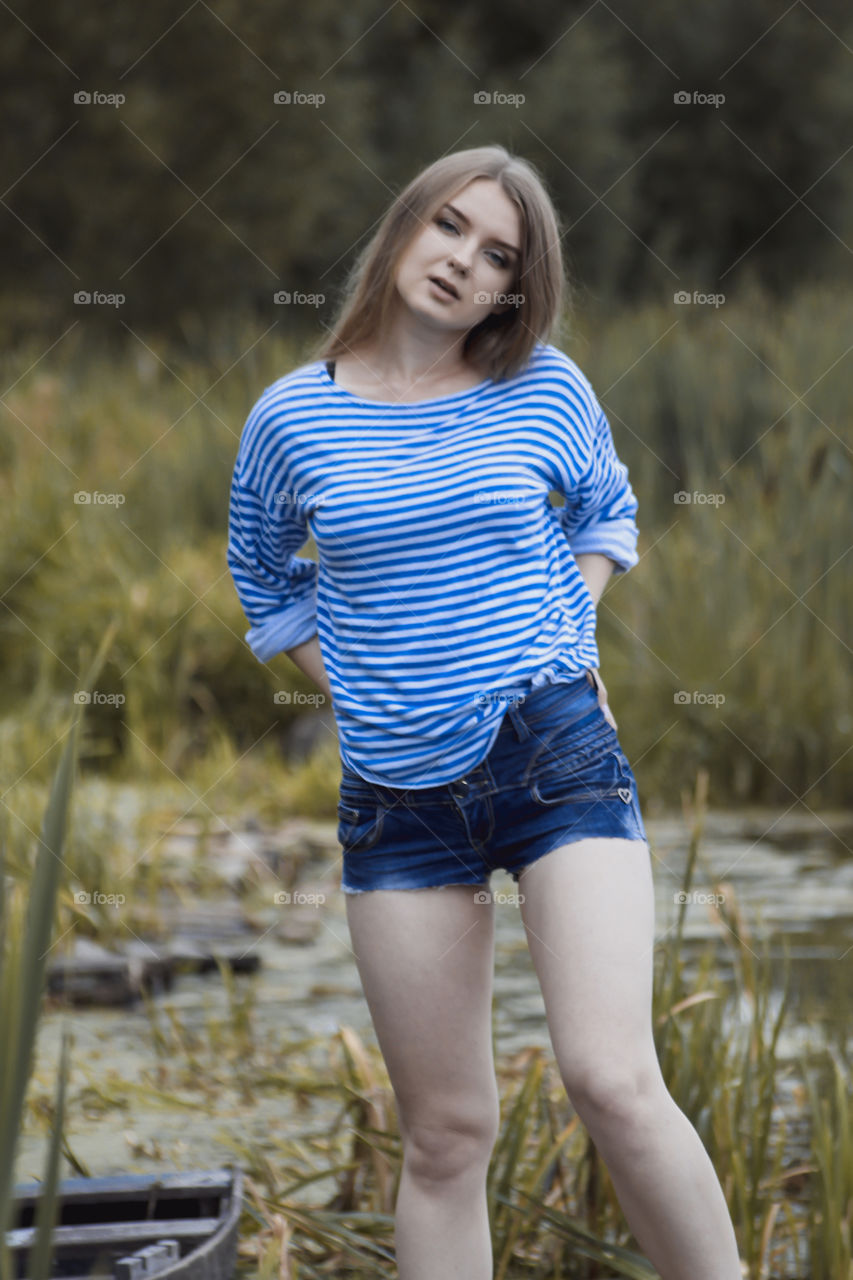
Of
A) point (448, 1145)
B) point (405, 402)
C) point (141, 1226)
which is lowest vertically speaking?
point (141, 1226)

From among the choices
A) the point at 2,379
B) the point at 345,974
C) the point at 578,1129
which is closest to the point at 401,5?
the point at 2,379

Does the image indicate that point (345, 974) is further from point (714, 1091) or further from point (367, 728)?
point (367, 728)

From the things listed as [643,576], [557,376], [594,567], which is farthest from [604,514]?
[643,576]

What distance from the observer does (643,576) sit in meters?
6.04

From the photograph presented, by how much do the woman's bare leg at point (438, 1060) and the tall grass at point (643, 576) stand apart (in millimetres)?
2715

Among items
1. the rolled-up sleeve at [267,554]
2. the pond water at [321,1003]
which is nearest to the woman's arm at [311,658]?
the rolled-up sleeve at [267,554]

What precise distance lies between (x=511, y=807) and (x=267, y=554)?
532 millimetres

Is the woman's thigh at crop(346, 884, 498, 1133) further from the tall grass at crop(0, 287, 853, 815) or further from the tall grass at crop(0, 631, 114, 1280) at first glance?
the tall grass at crop(0, 287, 853, 815)

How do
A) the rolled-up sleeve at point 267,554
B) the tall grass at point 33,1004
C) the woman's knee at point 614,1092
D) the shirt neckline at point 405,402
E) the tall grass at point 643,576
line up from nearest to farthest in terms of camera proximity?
the tall grass at point 33,1004, the woman's knee at point 614,1092, the shirt neckline at point 405,402, the rolled-up sleeve at point 267,554, the tall grass at point 643,576

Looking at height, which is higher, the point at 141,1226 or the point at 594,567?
the point at 594,567

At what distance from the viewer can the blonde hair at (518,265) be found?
2.03 metres

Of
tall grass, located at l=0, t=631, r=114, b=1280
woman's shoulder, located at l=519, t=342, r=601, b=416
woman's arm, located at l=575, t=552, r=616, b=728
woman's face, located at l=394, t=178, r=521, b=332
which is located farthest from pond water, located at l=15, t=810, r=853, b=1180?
tall grass, located at l=0, t=631, r=114, b=1280

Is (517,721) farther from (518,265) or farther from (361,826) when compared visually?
(518,265)

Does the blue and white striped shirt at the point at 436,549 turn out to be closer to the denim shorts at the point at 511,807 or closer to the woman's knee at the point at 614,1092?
the denim shorts at the point at 511,807
